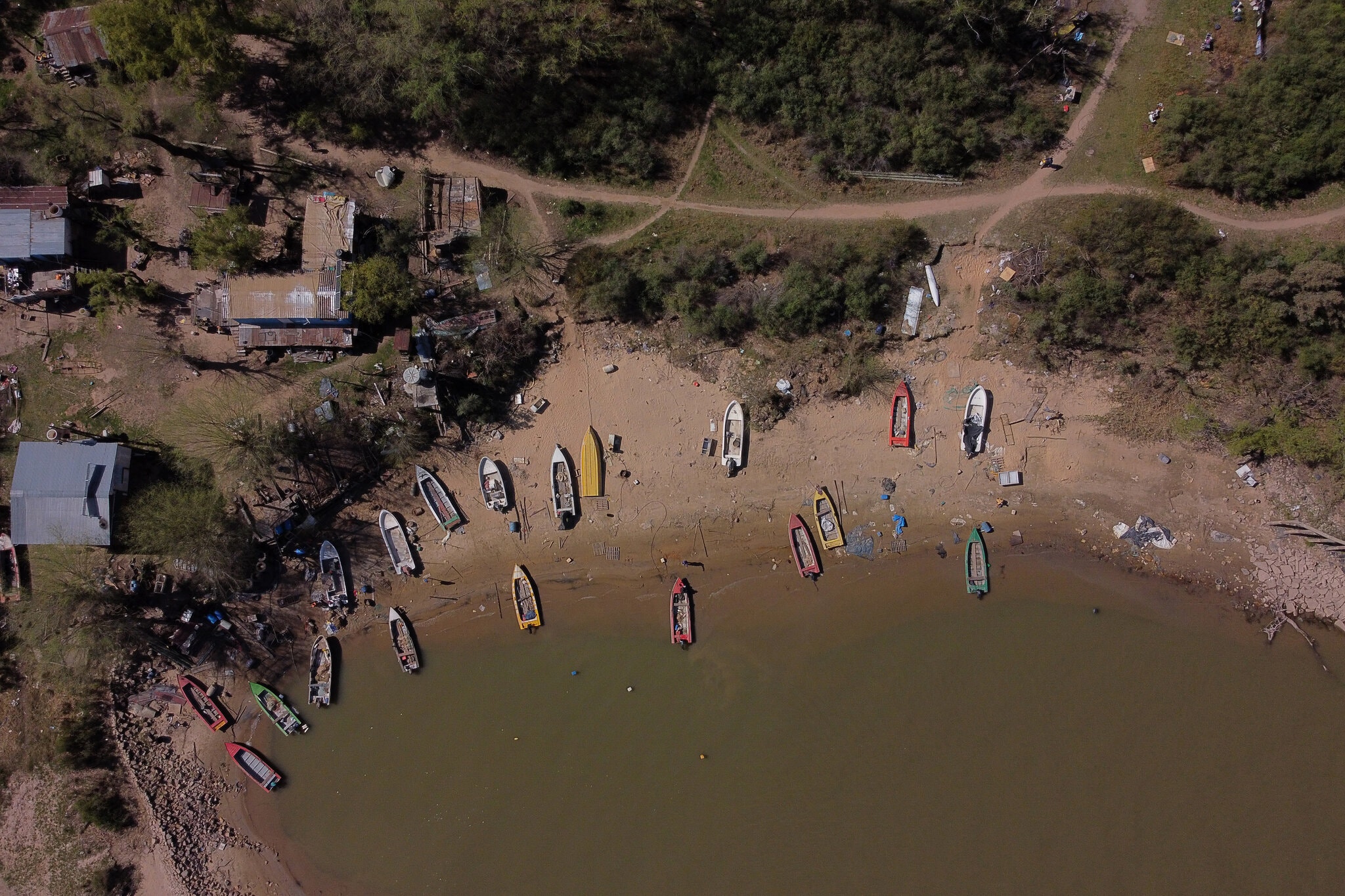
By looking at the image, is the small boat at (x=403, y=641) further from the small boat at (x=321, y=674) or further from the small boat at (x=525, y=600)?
the small boat at (x=525, y=600)

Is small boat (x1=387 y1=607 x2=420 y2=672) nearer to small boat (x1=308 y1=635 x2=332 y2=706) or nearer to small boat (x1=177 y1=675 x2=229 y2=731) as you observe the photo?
small boat (x1=308 y1=635 x2=332 y2=706)

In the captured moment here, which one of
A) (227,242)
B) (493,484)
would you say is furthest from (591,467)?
(227,242)

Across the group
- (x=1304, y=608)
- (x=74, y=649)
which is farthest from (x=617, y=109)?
(x=1304, y=608)

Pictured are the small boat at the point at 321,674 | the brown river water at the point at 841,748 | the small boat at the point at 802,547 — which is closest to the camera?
the brown river water at the point at 841,748

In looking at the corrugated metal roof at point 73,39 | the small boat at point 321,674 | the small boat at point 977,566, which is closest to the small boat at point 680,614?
the small boat at point 977,566

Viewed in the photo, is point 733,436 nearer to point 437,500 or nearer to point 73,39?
point 437,500
